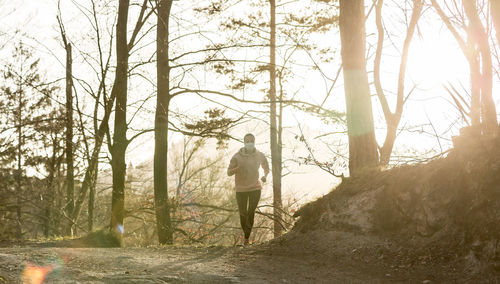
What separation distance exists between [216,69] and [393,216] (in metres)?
8.84

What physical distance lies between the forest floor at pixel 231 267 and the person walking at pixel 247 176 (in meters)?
1.80

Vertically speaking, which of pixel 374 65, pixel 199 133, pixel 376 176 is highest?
pixel 374 65

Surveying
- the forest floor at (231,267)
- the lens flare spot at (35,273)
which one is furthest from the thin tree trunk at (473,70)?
the lens flare spot at (35,273)

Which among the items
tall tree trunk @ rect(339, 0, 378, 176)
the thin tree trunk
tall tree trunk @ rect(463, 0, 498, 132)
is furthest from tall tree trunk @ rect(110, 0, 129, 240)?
tall tree trunk @ rect(463, 0, 498, 132)

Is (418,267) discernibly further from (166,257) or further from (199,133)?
(199,133)

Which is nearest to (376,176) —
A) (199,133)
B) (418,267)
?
(418,267)

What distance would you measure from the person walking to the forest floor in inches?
70.7

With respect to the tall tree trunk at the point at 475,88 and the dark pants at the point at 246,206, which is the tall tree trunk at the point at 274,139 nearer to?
the dark pants at the point at 246,206

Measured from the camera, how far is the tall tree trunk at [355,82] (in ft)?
34.4

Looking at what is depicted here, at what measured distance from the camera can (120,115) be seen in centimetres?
1568

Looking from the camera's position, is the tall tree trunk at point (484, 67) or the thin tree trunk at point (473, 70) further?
the thin tree trunk at point (473, 70)

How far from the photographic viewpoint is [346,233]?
842 cm

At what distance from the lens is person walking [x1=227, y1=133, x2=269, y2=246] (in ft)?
34.5

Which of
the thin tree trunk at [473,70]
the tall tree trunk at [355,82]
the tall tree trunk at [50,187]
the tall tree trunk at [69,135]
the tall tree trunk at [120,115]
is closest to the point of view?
the thin tree trunk at [473,70]
